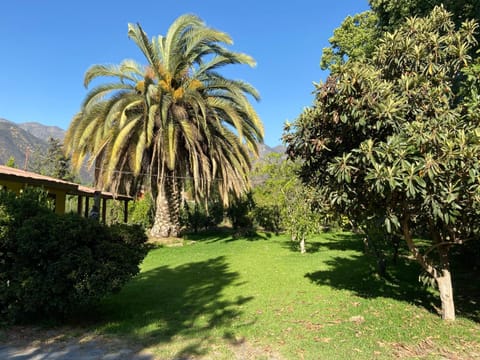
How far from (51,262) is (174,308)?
2.31 m

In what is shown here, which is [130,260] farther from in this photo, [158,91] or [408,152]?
[158,91]

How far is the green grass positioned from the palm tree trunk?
17.1ft

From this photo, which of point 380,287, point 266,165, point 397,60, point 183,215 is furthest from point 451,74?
point 183,215

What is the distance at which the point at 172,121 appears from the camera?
1418 cm

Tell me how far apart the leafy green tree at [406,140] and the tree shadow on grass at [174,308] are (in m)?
2.83

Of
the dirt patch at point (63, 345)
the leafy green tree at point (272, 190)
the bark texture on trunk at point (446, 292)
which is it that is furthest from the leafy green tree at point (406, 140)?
the leafy green tree at point (272, 190)

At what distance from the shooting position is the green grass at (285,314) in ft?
15.2

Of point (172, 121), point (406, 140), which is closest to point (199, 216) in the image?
point (172, 121)

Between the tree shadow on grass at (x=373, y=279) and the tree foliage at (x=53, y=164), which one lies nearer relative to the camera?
the tree shadow on grass at (x=373, y=279)

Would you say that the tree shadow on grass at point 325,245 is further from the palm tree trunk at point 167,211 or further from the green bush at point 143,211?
the green bush at point 143,211

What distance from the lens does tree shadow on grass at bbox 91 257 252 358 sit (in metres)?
5.08

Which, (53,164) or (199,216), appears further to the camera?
(53,164)

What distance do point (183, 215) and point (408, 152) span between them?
1805 centimetres

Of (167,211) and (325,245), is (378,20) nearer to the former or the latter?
(325,245)
